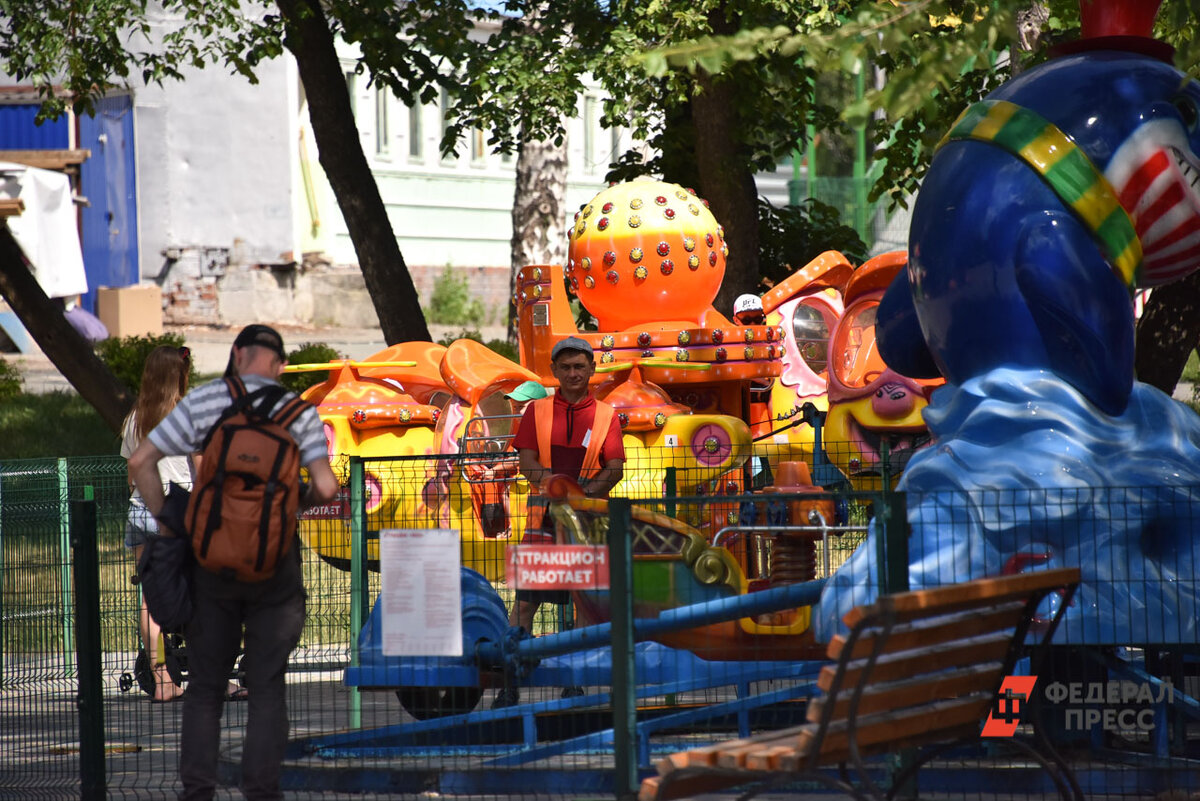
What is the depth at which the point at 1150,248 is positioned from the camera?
296 inches

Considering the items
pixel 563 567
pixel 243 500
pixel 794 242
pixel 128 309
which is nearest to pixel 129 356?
pixel 128 309

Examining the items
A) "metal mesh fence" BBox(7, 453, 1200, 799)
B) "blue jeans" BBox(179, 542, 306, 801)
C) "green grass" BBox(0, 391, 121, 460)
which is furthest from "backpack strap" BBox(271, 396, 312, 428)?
"green grass" BBox(0, 391, 121, 460)

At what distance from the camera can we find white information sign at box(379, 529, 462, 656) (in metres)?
6.16

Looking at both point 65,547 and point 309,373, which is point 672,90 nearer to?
point 309,373

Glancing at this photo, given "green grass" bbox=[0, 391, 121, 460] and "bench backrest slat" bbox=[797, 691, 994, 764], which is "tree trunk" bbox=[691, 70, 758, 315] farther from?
"bench backrest slat" bbox=[797, 691, 994, 764]

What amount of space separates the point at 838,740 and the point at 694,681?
1.28 m

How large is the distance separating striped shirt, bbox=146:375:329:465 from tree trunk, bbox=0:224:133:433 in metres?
9.57

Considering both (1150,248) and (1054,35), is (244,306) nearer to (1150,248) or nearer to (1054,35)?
(1054,35)

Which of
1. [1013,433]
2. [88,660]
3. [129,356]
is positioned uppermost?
[129,356]

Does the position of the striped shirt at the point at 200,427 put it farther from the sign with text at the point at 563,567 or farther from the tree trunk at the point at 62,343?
the tree trunk at the point at 62,343

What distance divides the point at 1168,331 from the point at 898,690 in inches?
258

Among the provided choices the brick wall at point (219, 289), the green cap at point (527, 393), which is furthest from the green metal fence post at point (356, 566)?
the brick wall at point (219, 289)

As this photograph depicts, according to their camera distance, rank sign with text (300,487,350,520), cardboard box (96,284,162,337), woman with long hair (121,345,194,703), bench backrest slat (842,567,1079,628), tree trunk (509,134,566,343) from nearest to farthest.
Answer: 1. bench backrest slat (842,567,1079,628)
2. sign with text (300,487,350,520)
3. woman with long hair (121,345,194,703)
4. tree trunk (509,134,566,343)
5. cardboard box (96,284,162,337)

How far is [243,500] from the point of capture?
5.68 m
